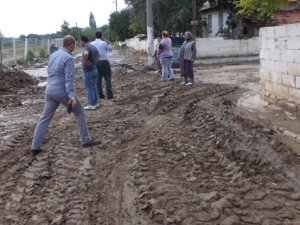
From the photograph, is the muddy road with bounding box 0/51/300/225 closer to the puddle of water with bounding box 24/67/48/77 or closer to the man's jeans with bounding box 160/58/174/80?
the man's jeans with bounding box 160/58/174/80

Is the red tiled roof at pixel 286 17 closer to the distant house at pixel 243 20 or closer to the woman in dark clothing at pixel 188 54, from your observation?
the distant house at pixel 243 20

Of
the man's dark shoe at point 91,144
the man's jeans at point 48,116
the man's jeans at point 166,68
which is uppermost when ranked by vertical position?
the man's jeans at point 166,68

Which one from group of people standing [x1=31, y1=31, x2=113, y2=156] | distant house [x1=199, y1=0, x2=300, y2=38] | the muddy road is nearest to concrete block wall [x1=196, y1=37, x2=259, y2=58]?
distant house [x1=199, y1=0, x2=300, y2=38]

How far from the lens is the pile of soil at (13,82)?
606 inches

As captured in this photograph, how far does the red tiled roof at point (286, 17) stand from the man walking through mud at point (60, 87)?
21.7 metres

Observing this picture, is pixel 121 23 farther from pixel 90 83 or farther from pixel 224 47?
pixel 90 83

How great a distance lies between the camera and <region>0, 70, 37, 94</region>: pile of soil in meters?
15.4

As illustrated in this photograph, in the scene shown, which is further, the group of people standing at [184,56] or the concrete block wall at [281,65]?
the group of people standing at [184,56]

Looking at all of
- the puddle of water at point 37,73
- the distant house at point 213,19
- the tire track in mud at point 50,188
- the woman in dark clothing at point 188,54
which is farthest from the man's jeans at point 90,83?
the distant house at point 213,19

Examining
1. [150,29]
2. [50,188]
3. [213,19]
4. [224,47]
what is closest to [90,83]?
[50,188]

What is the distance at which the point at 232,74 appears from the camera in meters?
17.6

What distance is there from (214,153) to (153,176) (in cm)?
144

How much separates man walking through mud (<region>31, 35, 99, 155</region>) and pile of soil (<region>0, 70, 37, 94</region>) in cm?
812

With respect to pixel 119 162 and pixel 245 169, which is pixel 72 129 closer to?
pixel 119 162
